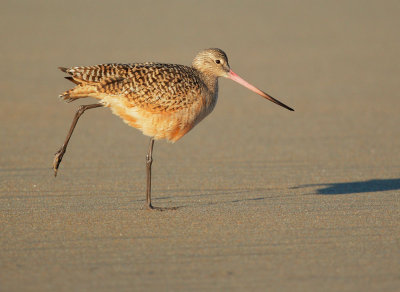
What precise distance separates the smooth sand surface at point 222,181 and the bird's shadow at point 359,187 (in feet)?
0.13

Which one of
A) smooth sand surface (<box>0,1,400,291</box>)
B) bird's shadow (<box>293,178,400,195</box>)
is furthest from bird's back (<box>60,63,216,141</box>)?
bird's shadow (<box>293,178,400,195</box>)

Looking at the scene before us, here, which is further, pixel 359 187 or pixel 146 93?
pixel 359 187

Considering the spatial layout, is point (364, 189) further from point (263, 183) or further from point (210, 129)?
point (210, 129)

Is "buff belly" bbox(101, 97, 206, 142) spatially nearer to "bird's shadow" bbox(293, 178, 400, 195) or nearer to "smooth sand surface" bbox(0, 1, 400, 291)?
"smooth sand surface" bbox(0, 1, 400, 291)

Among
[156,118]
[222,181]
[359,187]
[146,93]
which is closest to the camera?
[146,93]

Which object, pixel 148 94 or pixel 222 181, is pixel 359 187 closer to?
pixel 222 181

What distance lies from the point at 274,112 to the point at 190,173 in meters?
3.62

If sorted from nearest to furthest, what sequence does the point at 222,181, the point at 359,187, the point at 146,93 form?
the point at 146,93 < the point at 359,187 < the point at 222,181

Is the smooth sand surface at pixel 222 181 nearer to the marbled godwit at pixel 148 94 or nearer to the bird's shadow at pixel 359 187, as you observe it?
the bird's shadow at pixel 359 187

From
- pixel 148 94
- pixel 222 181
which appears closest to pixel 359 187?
pixel 222 181

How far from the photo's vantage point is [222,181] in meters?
7.73

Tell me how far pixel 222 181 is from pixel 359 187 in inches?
55.1

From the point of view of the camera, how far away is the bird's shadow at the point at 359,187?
7.32 metres

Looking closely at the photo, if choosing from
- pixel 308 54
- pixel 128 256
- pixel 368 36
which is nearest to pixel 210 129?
pixel 128 256
